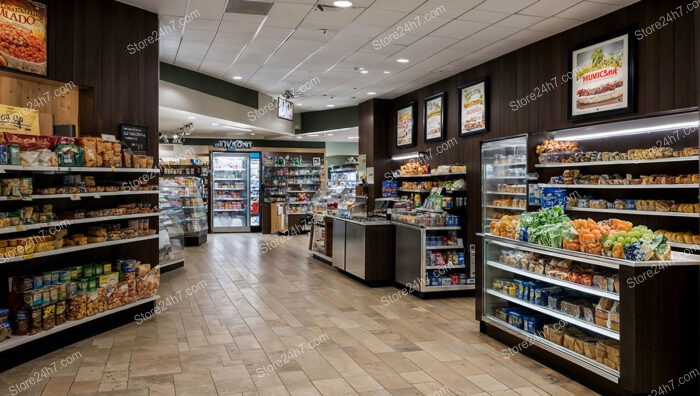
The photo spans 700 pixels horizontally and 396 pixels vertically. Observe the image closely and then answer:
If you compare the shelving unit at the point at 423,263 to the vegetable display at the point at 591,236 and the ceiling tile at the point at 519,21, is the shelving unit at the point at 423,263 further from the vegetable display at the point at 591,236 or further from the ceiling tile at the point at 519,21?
the ceiling tile at the point at 519,21


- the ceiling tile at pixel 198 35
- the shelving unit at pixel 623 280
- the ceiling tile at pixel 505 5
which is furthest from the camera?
the ceiling tile at pixel 198 35

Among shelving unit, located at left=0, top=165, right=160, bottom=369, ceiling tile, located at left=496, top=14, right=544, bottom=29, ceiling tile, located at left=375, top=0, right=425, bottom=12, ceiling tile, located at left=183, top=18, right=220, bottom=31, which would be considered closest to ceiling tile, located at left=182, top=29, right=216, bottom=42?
ceiling tile, located at left=183, top=18, right=220, bottom=31

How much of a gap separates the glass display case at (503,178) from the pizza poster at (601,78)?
1.08 metres

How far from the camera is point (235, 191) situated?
16.2m

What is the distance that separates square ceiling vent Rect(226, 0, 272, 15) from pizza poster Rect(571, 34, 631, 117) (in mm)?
3575

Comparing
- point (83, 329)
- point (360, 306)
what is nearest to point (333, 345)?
point (360, 306)

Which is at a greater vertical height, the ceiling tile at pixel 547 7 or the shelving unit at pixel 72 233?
the ceiling tile at pixel 547 7

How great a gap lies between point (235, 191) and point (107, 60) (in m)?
10.8

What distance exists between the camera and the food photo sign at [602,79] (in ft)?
17.1

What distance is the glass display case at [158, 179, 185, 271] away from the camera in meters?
8.68

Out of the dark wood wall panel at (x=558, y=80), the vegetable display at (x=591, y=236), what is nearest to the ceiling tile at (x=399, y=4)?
the dark wood wall panel at (x=558, y=80)

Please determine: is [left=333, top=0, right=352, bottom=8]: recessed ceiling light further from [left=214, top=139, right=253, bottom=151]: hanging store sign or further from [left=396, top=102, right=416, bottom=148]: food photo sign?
[left=214, top=139, right=253, bottom=151]: hanging store sign

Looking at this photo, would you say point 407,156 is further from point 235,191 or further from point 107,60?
point 235,191

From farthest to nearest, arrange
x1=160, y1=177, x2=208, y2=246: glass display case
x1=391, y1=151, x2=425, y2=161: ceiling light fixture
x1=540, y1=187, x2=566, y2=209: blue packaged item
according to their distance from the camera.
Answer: x1=160, y1=177, x2=208, y2=246: glass display case < x1=391, y1=151, x2=425, y2=161: ceiling light fixture < x1=540, y1=187, x2=566, y2=209: blue packaged item
